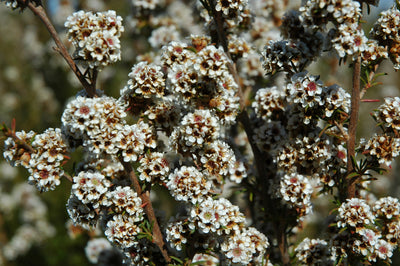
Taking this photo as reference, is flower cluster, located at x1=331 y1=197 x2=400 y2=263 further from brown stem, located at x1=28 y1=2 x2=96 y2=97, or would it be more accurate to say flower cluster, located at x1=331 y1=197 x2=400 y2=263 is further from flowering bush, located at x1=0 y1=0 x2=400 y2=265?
brown stem, located at x1=28 y1=2 x2=96 y2=97

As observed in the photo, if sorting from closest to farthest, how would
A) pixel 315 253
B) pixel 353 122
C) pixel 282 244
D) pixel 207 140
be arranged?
pixel 207 140, pixel 353 122, pixel 315 253, pixel 282 244

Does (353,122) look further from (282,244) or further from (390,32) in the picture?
(282,244)

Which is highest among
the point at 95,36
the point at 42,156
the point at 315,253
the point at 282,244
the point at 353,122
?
the point at 95,36

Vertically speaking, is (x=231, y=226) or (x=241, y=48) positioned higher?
(x=241, y=48)

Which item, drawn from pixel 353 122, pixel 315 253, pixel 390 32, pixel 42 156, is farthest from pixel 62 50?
pixel 315 253

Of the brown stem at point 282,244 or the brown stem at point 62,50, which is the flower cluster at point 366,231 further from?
the brown stem at point 62,50

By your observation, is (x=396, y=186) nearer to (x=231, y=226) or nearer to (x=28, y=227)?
(x=231, y=226)

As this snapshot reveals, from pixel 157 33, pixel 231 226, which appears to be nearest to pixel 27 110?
pixel 157 33
